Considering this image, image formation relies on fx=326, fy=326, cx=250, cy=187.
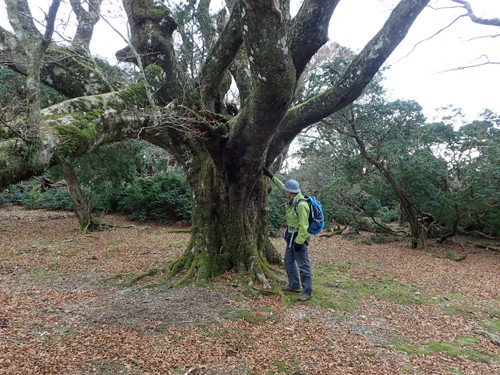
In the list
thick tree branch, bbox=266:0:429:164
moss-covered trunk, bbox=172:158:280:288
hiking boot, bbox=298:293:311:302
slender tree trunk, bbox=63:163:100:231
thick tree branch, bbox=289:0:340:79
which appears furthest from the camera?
slender tree trunk, bbox=63:163:100:231

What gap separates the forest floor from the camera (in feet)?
10.8

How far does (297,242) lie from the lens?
16.5 ft

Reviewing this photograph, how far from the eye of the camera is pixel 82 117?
3.66 metres

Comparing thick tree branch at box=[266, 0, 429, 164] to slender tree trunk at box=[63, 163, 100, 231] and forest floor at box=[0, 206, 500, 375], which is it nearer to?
forest floor at box=[0, 206, 500, 375]

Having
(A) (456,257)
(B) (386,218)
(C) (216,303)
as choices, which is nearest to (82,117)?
(C) (216,303)

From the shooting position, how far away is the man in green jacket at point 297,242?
5.04 m

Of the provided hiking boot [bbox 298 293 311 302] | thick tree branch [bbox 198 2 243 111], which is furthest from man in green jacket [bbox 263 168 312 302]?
thick tree branch [bbox 198 2 243 111]

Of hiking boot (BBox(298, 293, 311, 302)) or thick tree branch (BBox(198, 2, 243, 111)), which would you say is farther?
thick tree branch (BBox(198, 2, 243, 111))

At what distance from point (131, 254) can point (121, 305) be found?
14.5 feet

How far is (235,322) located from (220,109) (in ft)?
13.3

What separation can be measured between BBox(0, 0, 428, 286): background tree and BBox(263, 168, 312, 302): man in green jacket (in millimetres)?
542

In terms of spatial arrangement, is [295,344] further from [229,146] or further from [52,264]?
[52,264]

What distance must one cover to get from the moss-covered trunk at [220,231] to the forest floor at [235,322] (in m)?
0.34

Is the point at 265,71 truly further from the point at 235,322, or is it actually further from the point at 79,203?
the point at 79,203
